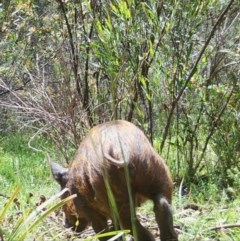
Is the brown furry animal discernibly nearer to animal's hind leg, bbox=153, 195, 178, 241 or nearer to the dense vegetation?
animal's hind leg, bbox=153, 195, 178, 241

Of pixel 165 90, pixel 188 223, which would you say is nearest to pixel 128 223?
pixel 188 223

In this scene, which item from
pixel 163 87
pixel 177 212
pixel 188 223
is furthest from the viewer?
pixel 163 87

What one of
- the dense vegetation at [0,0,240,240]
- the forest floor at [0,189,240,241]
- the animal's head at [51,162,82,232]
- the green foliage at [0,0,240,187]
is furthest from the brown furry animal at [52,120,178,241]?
the green foliage at [0,0,240,187]

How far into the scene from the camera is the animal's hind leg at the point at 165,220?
15.0 feet

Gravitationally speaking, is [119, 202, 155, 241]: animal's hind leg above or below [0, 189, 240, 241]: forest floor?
above

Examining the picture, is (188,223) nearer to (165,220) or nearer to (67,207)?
(165,220)

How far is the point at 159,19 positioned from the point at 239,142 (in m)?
1.50

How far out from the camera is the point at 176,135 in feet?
24.3

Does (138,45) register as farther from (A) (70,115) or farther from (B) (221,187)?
(B) (221,187)

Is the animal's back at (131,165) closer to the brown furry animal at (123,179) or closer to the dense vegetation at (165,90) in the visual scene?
the brown furry animal at (123,179)

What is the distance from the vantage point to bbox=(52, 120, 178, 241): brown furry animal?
4.48 metres

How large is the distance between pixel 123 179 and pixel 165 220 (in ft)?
1.31

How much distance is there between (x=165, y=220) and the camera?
15.0 feet

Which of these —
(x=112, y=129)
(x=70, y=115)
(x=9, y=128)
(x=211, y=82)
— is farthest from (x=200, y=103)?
(x=9, y=128)
